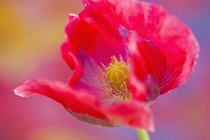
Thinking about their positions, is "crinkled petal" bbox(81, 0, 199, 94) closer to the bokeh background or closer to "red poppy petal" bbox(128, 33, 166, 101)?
"red poppy petal" bbox(128, 33, 166, 101)

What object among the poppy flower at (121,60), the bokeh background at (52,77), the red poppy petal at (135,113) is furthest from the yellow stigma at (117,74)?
the bokeh background at (52,77)

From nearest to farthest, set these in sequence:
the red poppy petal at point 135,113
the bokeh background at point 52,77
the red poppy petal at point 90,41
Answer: the red poppy petal at point 135,113 → the red poppy petal at point 90,41 → the bokeh background at point 52,77

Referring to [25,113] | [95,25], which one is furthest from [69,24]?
[25,113]

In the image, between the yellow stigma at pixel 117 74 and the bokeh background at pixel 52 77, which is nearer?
the yellow stigma at pixel 117 74

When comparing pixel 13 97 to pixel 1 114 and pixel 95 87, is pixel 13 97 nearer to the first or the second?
pixel 1 114

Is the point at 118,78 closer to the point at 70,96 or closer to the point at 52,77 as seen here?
the point at 70,96

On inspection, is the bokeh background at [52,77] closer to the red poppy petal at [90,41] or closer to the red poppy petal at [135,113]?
the red poppy petal at [90,41]
